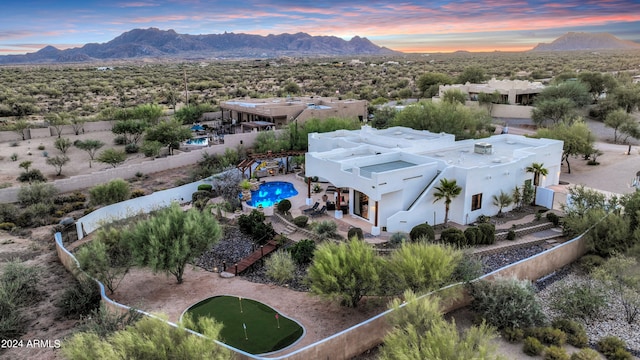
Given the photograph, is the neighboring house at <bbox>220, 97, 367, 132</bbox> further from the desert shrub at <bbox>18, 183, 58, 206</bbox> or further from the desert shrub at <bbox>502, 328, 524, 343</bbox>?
the desert shrub at <bbox>502, 328, 524, 343</bbox>

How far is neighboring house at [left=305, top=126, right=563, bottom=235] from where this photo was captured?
80.8 ft

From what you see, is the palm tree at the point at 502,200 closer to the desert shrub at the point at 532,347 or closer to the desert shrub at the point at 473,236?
the desert shrub at the point at 473,236

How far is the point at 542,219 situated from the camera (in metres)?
26.8

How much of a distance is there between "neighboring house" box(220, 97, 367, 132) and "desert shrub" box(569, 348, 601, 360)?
123 feet

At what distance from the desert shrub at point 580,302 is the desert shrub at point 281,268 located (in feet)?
37.1

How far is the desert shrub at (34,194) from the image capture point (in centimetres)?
3100

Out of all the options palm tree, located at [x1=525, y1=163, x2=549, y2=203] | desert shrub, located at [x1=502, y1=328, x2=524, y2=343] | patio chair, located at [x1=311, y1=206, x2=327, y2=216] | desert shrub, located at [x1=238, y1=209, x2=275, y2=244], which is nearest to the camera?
desert shrub, located at [x1=502, y1=328, x2=524, y2=343]

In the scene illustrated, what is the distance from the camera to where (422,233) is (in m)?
22.9

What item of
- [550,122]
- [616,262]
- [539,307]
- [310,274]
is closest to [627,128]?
[550,122]

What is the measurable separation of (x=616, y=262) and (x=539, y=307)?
425 cm

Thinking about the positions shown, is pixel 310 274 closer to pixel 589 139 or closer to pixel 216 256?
pixel 216 256

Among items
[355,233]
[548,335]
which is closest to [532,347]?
[548,335]

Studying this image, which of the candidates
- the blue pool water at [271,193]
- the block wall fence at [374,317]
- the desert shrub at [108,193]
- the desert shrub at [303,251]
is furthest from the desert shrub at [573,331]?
the desert shrub at [108,193]

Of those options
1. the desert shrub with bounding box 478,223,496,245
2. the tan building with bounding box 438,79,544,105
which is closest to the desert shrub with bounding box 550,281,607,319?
the desert shrub with bounding box 478,223,496,245
